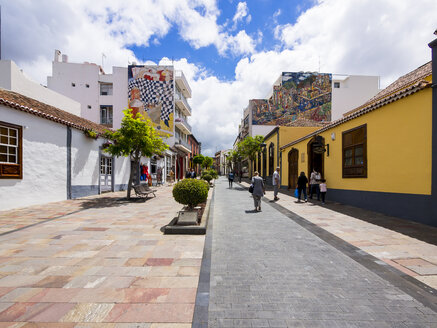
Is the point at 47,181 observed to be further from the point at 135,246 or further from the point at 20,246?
the point at 135,246

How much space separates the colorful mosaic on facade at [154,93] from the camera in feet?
87.0

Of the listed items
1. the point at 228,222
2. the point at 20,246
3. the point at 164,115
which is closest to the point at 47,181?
the point at 20,246

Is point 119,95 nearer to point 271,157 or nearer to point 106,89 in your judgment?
point 106,89

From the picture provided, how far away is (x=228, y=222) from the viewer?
6770 mm

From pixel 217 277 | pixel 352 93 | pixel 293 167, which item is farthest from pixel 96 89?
pixel 352 93

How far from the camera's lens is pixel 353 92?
3916 centimetres

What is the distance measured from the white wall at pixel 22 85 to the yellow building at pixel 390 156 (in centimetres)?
1881

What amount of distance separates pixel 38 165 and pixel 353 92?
46.4 metres

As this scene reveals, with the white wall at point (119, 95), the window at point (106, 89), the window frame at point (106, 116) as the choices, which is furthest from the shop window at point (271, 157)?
the window at point (106, 89)

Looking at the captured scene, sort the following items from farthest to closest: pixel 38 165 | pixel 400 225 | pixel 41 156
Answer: pixel 41 156, pixel 38 165, pixel 400 225

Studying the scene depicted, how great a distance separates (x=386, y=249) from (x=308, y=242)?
1476 mm

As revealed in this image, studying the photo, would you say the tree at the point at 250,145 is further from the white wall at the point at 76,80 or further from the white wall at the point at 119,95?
the white wall at the point at 76,80

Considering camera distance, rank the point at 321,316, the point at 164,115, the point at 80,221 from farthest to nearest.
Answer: the point at 164,115 → the point at 80,221 → the point at 321,316

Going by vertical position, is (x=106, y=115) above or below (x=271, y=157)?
above
